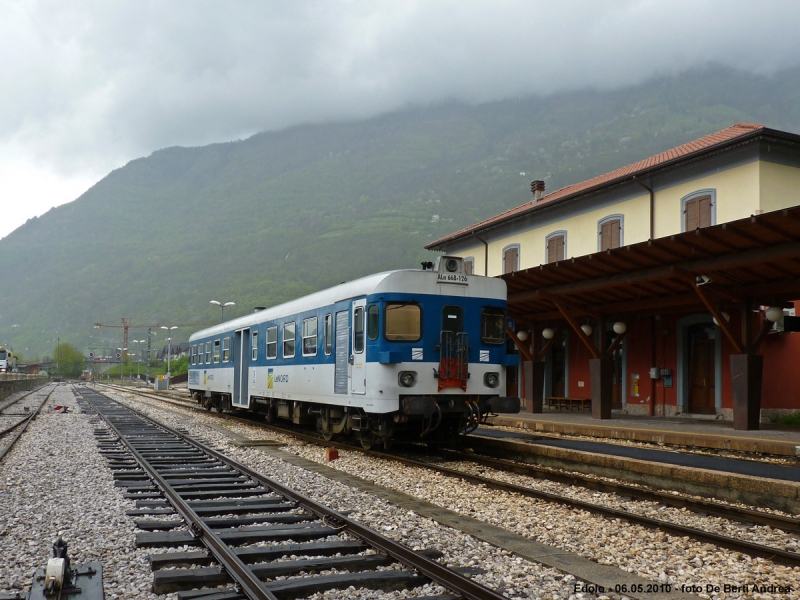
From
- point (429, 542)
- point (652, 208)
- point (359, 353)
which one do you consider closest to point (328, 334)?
point (359, 353)

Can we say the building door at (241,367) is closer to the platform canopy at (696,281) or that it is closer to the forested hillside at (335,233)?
the platform canopy at (696,281)

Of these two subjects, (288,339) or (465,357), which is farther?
(288,339)

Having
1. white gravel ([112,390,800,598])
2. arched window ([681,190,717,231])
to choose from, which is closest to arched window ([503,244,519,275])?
arched window ([681,190,717,231])

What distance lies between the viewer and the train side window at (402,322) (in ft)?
37.3

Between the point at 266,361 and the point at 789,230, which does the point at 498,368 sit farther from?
the point at 266,361

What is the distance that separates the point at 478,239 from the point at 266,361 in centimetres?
1525

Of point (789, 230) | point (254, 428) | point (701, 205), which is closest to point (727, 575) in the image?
point (789, 230)

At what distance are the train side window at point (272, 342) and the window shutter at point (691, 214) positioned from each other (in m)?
11.8

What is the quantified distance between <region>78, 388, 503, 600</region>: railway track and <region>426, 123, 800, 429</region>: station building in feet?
28.6

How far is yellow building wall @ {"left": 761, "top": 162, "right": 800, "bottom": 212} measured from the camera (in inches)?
740

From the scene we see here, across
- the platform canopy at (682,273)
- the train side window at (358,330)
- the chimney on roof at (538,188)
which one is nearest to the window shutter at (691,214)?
the platform canopy at (682,273)

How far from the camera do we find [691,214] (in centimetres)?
2067

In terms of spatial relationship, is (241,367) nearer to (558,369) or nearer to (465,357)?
(465,357)

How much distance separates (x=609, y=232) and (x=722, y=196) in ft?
14.6
